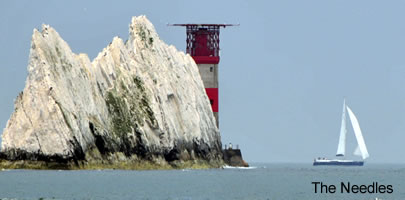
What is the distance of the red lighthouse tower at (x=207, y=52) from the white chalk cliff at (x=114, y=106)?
24.0 feet

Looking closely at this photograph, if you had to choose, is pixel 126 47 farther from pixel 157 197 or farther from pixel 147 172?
pixel 157 197

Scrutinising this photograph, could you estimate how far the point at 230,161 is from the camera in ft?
496

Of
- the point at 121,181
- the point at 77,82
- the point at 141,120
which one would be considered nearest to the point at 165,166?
the point at 141,120

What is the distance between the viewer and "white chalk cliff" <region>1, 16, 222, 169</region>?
114 m

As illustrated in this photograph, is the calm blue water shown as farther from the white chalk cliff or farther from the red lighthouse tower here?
the red lighthouse tower

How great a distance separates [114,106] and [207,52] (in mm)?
29070

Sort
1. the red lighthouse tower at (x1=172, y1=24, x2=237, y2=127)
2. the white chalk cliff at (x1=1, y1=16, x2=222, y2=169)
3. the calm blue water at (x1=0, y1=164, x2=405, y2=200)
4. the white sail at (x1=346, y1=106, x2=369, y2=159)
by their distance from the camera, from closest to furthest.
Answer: the calm blue water at (x1=0, y1=164, x2=405, y2=200) < the white chalk cliff at (x1=1, y1=16, x2=222, y2=169) < the red lighthouse tower at (x1=172, y1=24, x2=237, y2=127) < the white sail at (x1=346, y1=106, x2=369, y2=159)

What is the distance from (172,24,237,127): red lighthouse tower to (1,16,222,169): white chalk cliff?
288 inches

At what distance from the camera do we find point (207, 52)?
152 m

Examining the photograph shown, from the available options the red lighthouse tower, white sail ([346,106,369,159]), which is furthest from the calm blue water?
white sail ([346,106,369,159])

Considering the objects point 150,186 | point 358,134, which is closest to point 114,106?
point 150,186

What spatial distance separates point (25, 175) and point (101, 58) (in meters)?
20.4

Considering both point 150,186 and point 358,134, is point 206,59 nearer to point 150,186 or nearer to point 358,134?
point 358,134

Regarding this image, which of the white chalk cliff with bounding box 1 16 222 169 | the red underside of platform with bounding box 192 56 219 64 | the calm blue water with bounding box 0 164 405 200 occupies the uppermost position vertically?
the red underside of platform with bounding box 192 56 219 64
